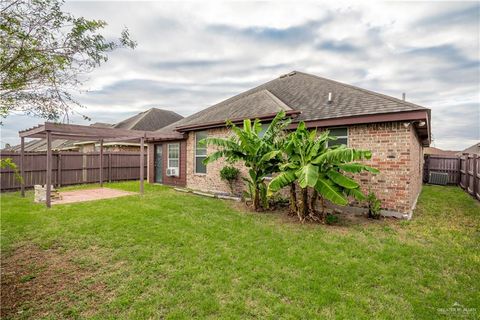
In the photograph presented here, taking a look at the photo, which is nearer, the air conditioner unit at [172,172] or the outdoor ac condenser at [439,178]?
the air conditioner unit at [172,172]

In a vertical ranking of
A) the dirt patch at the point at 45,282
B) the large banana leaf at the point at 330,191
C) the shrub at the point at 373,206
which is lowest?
the dirt patch at the point at 45,282

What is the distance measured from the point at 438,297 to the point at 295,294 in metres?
2.01

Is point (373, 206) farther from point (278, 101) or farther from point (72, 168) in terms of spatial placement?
point (72, 168)

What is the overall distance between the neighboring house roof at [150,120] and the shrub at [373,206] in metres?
20.7

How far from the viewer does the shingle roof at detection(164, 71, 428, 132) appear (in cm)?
781

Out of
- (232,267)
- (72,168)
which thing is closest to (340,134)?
(232,267)

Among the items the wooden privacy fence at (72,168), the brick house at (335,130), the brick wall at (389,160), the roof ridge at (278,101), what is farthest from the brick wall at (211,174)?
the wooden privacy fence at (72,168)

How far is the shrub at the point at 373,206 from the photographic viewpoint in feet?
23.1

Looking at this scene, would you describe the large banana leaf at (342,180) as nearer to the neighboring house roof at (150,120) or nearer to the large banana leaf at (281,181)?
the large banana leaf at (281,181)

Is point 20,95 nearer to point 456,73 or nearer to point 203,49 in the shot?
point 203,49

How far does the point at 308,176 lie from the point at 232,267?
2.74 meters

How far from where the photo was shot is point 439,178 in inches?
656

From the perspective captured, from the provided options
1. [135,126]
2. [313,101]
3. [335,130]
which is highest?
[135,126]

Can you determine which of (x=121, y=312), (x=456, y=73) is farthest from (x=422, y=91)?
(x=121, y=312)
